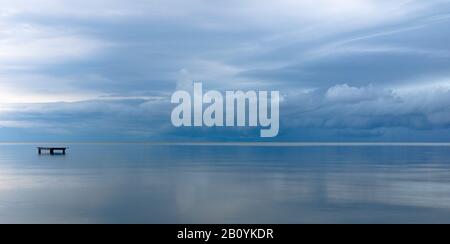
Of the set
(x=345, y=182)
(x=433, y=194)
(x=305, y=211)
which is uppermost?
(x=345, y=182)

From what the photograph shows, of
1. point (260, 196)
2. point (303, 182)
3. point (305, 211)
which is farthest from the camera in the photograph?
point (303, 182)

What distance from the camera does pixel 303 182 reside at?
44500mm

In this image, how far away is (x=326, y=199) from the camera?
110 ft

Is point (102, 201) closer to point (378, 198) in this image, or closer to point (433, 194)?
point (378, 198)

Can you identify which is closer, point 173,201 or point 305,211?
→ point 305,211

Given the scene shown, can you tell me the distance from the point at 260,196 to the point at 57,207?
13.7 m

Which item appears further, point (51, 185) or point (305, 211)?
point (51, 185)
